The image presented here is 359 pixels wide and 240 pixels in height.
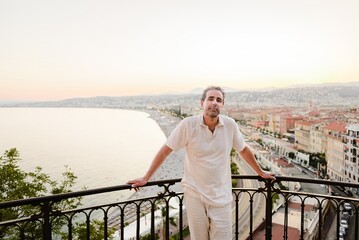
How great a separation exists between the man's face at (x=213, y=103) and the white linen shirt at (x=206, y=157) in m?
0.08

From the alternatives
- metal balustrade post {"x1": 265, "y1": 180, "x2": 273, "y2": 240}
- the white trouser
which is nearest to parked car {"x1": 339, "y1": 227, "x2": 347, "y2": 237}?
metal balustrade post {"x1": 265, "y1": 180, "x2": 273, "y2": 240}

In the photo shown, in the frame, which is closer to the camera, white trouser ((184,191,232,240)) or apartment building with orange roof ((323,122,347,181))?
white trouser ((184,191,232,240))

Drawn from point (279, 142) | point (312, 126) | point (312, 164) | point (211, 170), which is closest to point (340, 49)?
point (312, 164)

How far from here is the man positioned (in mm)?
2201

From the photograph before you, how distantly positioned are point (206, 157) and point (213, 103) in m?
0.41

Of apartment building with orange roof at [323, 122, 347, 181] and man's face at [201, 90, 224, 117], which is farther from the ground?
man's face at [201, 90, 224, 117]

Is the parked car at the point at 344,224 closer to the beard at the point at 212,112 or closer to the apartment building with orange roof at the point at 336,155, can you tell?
the apartment building with orange roof at the point at 336,155

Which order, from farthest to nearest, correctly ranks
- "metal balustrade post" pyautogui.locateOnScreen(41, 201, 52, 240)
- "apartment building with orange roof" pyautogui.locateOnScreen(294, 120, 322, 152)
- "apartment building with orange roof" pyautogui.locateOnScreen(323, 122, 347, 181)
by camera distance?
"apartment building with orange roof" pyautogui.locateOnScreen(294, 120, 322, 152) < "apartment building with orange roof" pyautogui.locateOnScreen(323, 122, 347, 181) < "metal balustrade post" pyautogui.locateOnScreen(41, 201, 52, 240)

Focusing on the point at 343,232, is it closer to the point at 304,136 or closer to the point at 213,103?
the point at 213,103

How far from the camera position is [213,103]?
91.1 inches

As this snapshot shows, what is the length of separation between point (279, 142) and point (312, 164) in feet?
52.5

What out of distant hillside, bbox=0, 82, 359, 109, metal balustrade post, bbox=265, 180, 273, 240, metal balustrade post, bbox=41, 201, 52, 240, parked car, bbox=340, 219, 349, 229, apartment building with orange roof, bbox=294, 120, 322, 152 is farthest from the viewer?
distant hillside, bbox=0, 82, 359, 109

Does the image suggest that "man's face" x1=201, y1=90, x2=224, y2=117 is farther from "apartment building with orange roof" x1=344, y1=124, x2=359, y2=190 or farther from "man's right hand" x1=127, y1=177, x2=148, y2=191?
"apartment building with orange roof" x1=344, y1=124, x2=359, y2=190

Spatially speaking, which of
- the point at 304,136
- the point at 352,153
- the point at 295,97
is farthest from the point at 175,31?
the point at 295,97
